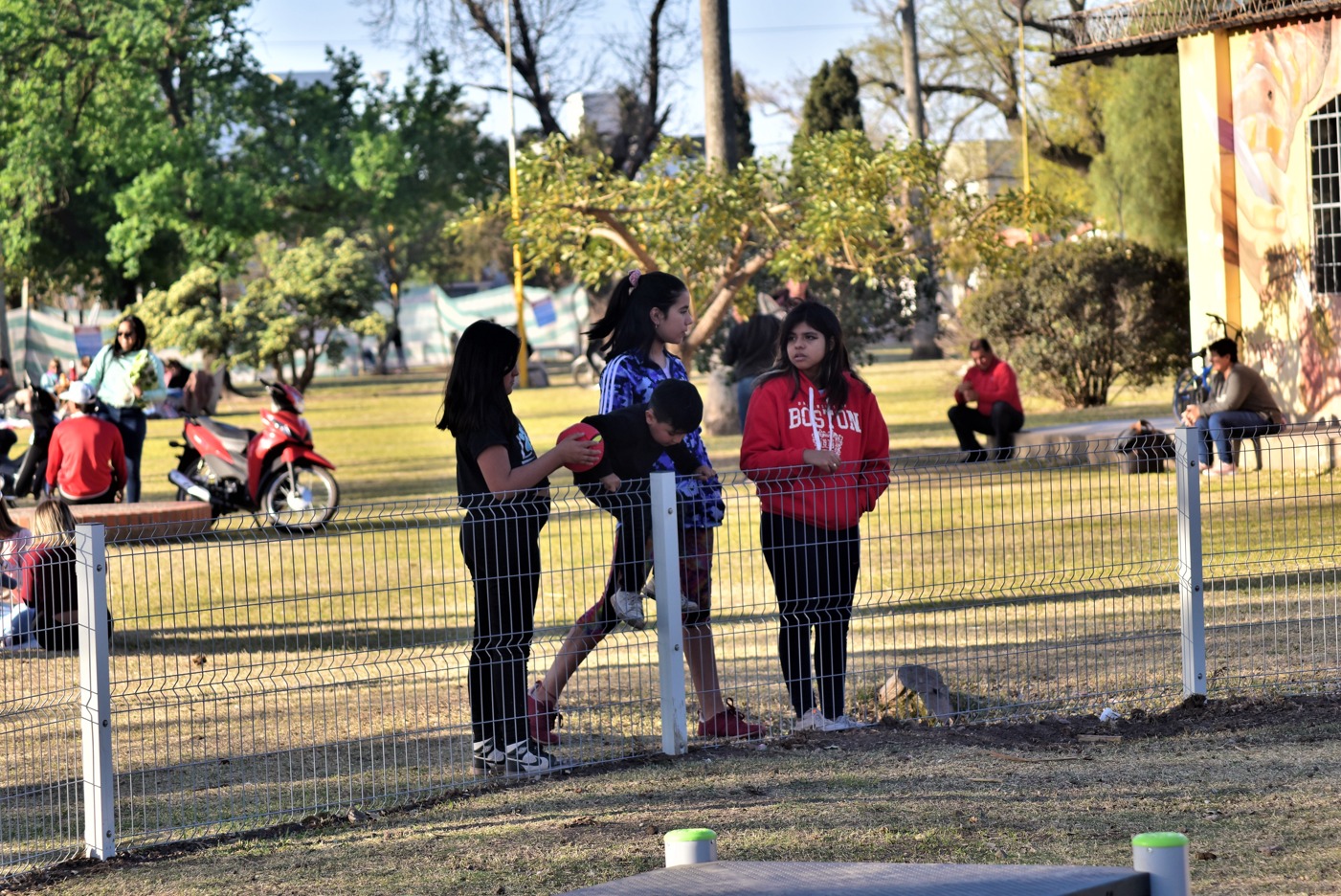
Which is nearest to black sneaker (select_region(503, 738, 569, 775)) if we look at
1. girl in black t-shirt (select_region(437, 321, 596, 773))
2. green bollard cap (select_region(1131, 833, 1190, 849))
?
girl in black t-shirt (select_region(437, 321, 596, 773))

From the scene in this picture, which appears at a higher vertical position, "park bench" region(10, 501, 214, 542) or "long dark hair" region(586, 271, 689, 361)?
"long dark hair" region(586, 271, 689, 361)

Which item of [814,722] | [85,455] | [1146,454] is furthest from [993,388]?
[814,722]

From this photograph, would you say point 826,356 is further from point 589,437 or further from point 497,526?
point 497,526

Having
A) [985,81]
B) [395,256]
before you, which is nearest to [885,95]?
[985,81]

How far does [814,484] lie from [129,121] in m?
29.6

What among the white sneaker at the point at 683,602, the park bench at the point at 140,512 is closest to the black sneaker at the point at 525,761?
the white sneaker at the point at 683,602

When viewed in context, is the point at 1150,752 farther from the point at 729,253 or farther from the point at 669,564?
the point at 729,253

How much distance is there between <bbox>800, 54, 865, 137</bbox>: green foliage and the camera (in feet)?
164

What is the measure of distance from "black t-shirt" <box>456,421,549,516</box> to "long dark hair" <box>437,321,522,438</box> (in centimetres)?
3

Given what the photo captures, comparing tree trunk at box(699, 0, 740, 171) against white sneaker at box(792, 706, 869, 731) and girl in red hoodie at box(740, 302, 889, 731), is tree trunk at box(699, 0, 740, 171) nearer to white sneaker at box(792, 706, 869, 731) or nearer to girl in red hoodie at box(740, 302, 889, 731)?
girl in red hoodie at box(740, 302, 889, 731)

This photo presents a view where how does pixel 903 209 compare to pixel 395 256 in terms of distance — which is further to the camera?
pixel 395 256

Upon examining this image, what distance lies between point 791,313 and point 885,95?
5007 cm

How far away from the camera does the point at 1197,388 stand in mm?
16688

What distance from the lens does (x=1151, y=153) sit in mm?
29969
